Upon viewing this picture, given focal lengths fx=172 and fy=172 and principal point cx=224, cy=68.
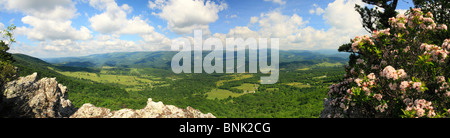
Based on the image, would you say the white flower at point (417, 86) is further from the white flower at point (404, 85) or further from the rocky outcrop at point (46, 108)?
the rocky outcrop at point (46, 108)

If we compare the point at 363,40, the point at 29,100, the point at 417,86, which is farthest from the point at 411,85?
the point at 29,100

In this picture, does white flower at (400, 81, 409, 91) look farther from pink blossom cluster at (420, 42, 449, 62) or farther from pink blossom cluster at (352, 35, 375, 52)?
pink blossom cluster at (352, 35, 375, 52)

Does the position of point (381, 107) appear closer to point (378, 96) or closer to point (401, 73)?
point (378, 96)

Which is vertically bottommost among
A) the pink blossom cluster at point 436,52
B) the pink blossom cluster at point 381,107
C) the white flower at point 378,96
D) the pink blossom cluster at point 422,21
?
the pink blossom cluster at point 381,107

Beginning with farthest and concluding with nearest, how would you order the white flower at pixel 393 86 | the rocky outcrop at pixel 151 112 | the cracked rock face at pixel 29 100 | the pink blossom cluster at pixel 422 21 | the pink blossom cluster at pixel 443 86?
1. the cracked rock face at pixel 29 100
2. the rocky outcrop at pixel 151 112
3. the pink blossom cluster at pixel 422 21
4. the white flower at pixel 393 86
5. the pink blossom cluster at pixel 443 86

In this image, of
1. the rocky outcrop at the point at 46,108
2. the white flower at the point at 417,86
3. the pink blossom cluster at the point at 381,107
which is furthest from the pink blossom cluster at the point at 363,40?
the rocky outcrop at the point at 46,108

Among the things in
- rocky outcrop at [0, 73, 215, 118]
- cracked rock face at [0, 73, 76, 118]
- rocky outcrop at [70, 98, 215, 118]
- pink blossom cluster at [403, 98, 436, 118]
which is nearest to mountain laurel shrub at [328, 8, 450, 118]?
pink blossom cluster at [403, 98, 436, 118]
